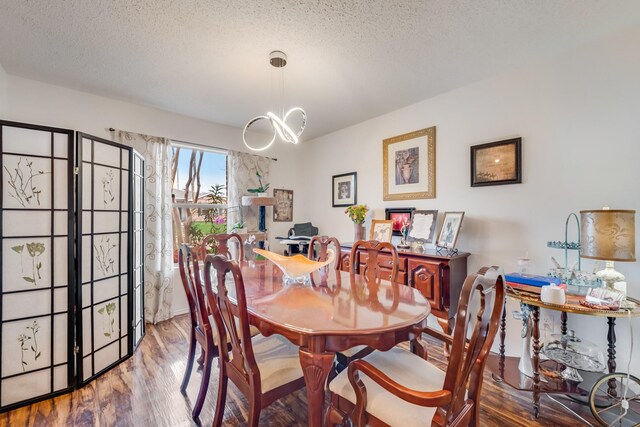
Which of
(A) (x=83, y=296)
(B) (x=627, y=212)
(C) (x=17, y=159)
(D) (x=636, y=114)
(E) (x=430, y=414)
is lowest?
(E) (x=430, y=414)

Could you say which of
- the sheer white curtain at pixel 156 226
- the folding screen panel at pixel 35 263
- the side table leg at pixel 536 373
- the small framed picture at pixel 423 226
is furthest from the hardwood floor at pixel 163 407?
the small framed picture at pixel 423 226

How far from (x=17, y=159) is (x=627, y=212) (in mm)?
3826

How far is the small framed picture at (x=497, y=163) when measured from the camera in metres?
2.37

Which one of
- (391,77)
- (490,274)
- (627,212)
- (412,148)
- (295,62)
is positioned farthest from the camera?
(412,148)

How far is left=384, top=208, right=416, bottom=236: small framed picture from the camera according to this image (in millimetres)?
3145

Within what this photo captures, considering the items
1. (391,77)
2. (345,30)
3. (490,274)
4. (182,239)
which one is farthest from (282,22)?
(182,239)

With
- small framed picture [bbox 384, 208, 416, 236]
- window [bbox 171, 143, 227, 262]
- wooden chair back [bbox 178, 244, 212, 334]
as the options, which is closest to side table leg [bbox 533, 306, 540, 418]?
small framed picture [bbox 384, 208, 416, 236]

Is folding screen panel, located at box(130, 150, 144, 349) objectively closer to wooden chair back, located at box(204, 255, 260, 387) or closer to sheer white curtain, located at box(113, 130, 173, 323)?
sheer white curtain, located at box(113, 130, 173, 323)

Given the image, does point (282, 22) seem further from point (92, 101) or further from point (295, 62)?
point (92, 101)

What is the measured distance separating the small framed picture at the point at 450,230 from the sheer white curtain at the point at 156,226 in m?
3.12

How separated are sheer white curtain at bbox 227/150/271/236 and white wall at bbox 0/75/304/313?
0.67 ft

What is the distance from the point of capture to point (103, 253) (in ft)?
7.41

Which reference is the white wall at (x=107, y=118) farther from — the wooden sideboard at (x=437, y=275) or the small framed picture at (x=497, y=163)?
the small framed picture at (x=497, y=163)

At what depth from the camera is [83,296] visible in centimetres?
208
